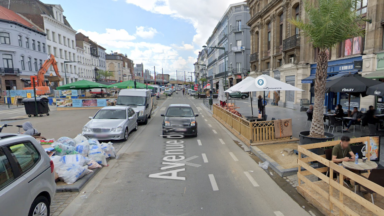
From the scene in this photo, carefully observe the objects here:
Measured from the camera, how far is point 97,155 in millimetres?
7020

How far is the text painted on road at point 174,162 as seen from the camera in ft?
20.7

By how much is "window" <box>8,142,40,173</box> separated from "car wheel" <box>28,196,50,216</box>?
0.54 metres

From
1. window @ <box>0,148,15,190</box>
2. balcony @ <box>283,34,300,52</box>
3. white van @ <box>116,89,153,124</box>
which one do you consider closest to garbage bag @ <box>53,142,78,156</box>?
window @ <box>0,148,15,190</box>

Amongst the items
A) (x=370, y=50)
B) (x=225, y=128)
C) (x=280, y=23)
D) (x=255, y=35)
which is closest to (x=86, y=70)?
(x=255, y=35)

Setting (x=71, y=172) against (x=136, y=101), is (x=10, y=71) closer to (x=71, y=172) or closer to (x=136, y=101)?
(x=136, y=101)

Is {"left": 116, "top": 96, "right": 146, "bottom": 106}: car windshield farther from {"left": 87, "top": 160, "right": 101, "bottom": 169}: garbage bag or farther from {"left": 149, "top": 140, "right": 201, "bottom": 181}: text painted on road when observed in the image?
{"left": 87, "top": 160, "right": 101, "bottom": 169}: garbage bag

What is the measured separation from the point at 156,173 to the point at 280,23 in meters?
26.1

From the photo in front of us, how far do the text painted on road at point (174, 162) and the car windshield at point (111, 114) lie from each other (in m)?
2.79

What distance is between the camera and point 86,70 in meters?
64.9


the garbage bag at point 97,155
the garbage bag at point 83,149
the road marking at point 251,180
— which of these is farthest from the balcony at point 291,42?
A: the garbage bag at point 83,149

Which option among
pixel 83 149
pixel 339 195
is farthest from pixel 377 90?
pixel 83 149

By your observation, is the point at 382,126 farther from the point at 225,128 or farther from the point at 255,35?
the point at 255,35

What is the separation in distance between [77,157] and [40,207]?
2.61 m

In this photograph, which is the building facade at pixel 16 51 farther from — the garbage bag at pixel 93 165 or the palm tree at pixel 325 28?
the palm tree at pixel 325 28
